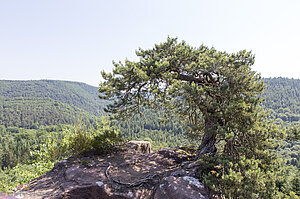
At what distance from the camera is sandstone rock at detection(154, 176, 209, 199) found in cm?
459

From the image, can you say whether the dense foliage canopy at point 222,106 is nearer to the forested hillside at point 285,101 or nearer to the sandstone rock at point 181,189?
the sandstone rock at point 181,189

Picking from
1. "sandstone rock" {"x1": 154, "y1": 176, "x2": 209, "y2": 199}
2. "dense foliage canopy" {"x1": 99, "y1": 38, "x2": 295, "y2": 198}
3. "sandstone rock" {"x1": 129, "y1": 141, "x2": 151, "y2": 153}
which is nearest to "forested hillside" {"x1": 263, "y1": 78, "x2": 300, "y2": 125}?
"sandstone rock" {"x1": 129, "y1": 141, "x2": 151, "y2": 153}

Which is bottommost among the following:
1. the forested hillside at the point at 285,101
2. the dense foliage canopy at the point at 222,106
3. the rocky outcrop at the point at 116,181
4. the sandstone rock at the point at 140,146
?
the rocky outcrop at the point at 116,181

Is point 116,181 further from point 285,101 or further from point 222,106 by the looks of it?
point 285,101

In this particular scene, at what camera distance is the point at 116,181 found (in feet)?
18.6

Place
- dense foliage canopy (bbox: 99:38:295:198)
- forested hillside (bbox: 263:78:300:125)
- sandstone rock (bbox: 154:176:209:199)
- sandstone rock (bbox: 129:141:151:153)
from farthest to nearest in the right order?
forested hillside (bbox: 263:78:300:125), sandstone rock (bbox: 129:141:151:153), sandstone rock (bbox: 154:176:209:199), dense foliage canopy (bbox: 99:38:295:198)

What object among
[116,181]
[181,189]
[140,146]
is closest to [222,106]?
[181,189]

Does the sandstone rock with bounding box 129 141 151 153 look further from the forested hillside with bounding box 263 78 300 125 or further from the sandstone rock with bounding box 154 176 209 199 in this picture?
the forested hillside with bounding box 263 78 300 125

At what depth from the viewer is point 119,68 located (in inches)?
287

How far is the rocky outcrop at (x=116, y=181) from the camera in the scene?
4980 millimetres

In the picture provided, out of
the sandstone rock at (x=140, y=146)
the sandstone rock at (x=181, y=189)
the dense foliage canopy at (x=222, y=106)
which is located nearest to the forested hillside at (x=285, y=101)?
the sandstone rock at (x=140, y=146)

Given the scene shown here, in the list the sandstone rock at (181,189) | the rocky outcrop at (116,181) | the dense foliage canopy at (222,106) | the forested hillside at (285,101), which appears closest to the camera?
the dense foliage canopy at (222,106)

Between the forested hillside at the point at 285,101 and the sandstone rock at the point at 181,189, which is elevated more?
the forested hillside at the point at 285,101

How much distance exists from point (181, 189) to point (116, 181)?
7.40 feet
